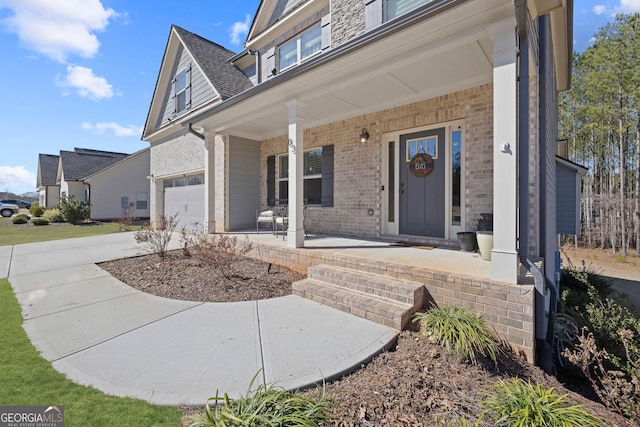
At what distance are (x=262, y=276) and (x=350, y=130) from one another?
13.8ft

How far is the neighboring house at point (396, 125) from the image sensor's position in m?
3.26

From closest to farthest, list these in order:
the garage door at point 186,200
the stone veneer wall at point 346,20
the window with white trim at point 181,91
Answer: the stone veneer wall at point 346,20 → the garage door at point 186,200 → the window with white trim at point 181,91

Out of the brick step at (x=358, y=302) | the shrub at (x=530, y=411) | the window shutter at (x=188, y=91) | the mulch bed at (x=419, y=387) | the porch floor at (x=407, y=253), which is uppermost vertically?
the window shutter at (x=188, y=91)

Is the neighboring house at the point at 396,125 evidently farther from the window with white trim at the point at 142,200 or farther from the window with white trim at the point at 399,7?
the window with white trim at the point at 142,200

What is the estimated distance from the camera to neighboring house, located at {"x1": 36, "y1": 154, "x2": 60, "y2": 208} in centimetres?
2930

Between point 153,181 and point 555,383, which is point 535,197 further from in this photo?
point 153,181

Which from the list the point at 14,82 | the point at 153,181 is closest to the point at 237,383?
the point at 153,181

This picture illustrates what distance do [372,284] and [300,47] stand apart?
7673 mm

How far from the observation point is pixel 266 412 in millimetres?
1771

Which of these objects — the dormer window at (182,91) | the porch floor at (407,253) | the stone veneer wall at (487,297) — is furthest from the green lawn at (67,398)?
the dormer window at (182,91)

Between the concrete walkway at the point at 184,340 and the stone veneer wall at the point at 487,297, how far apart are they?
886 mm

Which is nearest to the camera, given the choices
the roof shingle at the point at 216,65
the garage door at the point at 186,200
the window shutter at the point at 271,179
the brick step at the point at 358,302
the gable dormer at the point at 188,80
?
the brick step at the point at 358,302

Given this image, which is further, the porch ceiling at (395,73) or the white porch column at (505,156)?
the porch ceiling at (395,73)

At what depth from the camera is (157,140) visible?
12617mm
